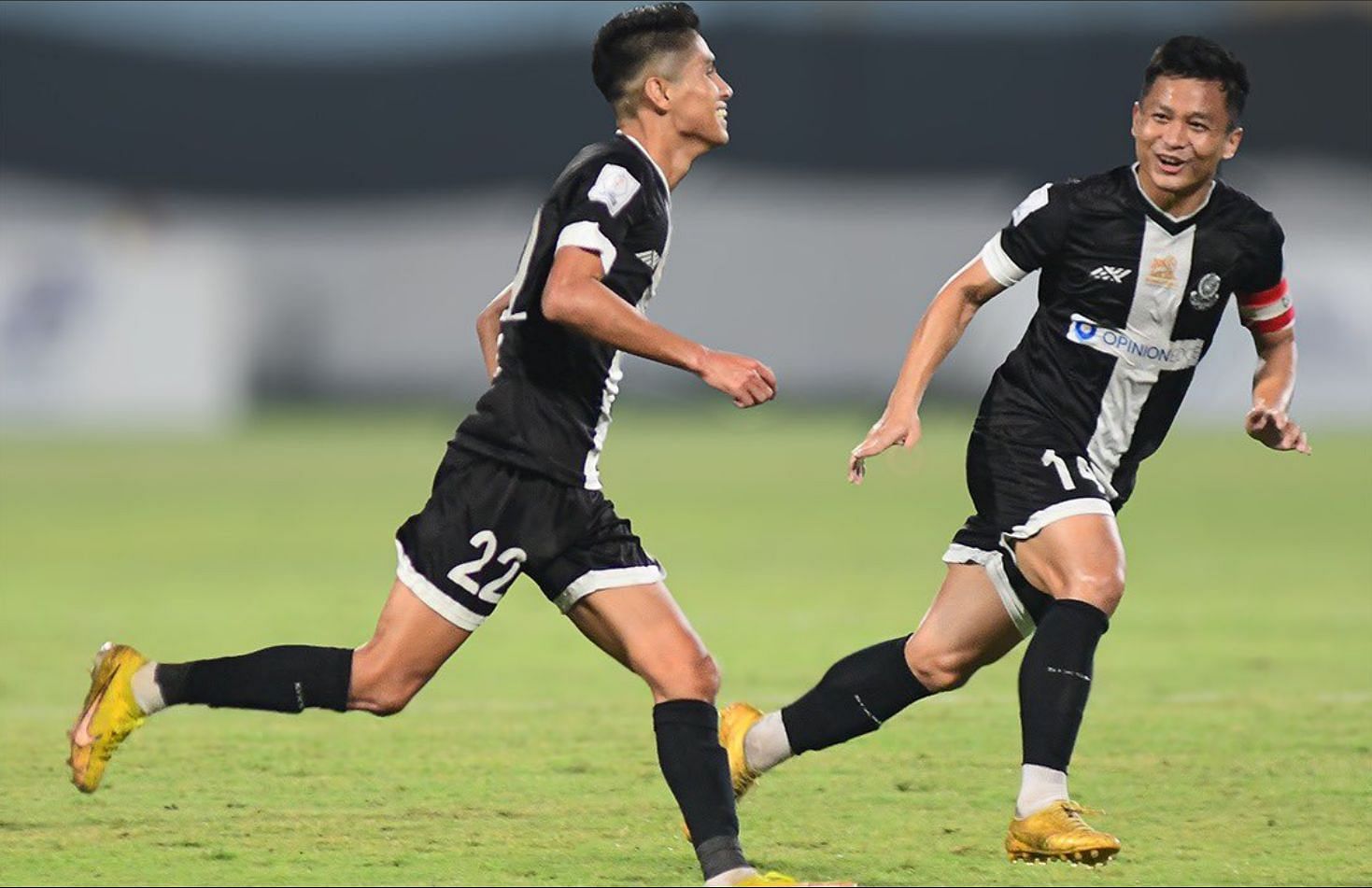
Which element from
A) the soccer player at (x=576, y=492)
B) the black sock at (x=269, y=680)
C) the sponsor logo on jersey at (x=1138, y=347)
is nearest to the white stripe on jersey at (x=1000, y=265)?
the sponsor logo on jersey at (x=1138, y=347)

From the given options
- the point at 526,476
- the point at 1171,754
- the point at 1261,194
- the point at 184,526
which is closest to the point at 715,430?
the point at 1261,194

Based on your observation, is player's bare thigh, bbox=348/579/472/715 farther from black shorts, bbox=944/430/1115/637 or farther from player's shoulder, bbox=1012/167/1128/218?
player's shoulder, bbox=1012/167/1128/218

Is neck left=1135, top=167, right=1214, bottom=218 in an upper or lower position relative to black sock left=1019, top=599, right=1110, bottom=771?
upper

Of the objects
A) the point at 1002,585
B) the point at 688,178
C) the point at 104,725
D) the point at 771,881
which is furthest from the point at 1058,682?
the point at 688,178

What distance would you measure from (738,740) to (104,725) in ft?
5.59

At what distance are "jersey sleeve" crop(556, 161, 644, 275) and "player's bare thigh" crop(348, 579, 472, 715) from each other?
96cm

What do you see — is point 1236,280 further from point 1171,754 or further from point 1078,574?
point 1171,754

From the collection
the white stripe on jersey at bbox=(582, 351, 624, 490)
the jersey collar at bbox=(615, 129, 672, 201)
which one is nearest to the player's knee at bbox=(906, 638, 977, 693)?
the white stripe on jersey at bbox=(582, 351, 624, 490)

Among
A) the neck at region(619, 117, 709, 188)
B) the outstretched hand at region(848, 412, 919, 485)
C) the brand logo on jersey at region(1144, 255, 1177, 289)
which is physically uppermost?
the neck at region(619, 117, 709, 188)

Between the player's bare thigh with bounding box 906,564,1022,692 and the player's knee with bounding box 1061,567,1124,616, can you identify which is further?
the player's bare thigh with bounding box 906,564,1022,692

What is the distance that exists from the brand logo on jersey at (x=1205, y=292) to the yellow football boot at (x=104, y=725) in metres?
2.94

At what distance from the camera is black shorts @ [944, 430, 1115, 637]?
5.75 m

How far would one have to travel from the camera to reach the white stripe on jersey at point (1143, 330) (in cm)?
586

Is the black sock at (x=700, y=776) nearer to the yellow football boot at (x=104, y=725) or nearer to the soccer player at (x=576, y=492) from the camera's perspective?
the soccer player at (x=576, y=492)
